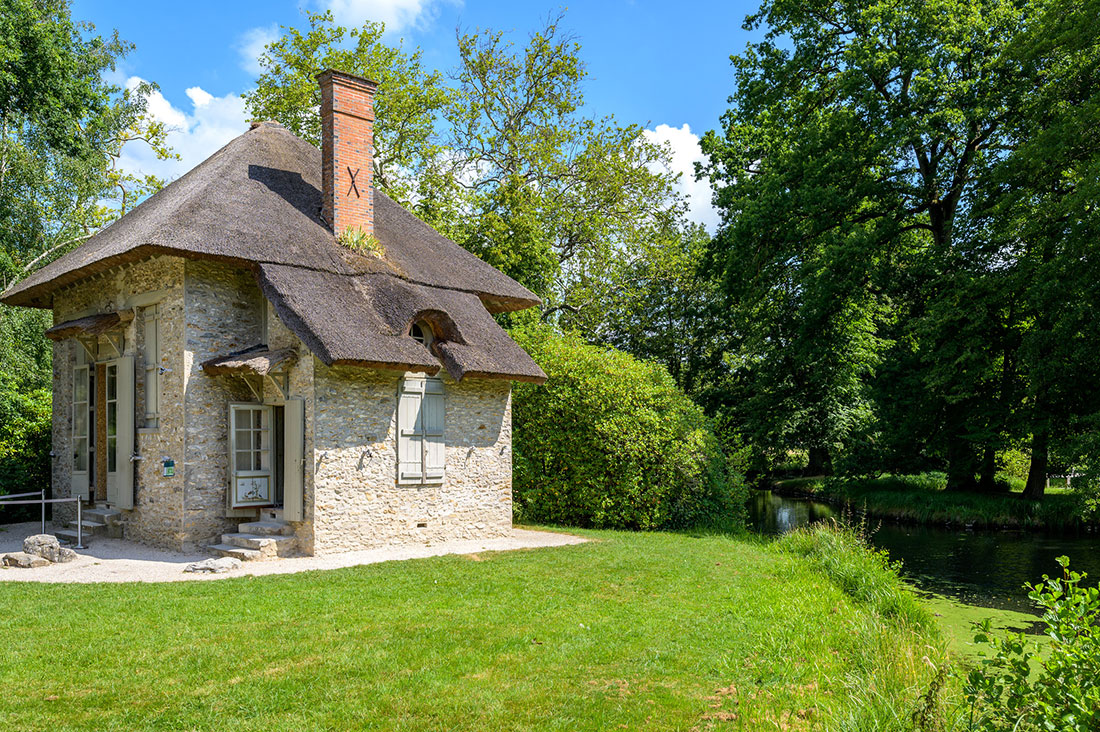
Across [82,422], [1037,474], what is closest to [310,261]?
[82,422]

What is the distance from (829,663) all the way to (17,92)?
21934 mm

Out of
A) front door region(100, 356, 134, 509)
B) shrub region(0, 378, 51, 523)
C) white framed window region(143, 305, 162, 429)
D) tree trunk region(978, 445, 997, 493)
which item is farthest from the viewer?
tree trunk region(978, 445, 997, 493)

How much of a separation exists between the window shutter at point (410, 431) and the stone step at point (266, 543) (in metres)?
1.86

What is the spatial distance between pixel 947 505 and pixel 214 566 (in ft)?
57.3

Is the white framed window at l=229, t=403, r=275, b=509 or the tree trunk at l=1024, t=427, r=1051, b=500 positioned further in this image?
the tree trunk at l=1024, t=427, r=1051, b=500

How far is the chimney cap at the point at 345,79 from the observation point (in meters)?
13.2

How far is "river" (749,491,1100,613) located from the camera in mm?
11602

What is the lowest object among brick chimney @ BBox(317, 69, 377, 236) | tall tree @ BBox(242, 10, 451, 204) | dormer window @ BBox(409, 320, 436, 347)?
dormer window @ BBox(409, 320, 436, 347)

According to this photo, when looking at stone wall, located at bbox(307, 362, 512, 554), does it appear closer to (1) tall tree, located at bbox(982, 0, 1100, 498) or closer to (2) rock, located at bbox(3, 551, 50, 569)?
(2) rock, located at bbox(3, 551, 50, 569)

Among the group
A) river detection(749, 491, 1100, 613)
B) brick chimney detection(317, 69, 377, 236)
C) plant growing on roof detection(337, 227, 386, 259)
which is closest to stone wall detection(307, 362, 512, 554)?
plant growing on roof detection(337, 227, 386, 259)

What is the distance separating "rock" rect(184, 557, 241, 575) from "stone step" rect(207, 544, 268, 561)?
54cm

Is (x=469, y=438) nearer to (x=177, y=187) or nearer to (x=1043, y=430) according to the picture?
(x=177, y=187)

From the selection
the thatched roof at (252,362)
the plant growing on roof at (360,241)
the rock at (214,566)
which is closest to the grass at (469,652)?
the rock at (214,566)

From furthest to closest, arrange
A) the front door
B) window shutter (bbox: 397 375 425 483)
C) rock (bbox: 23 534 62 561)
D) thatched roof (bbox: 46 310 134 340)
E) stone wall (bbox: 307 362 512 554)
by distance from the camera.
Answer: thatched roof (bbox: 46 310 134 340)
the front door
window shutter (bbox: 397 375 425 483)
stone wall (bbox: 307 362 512 554)
rock (bbox: 23 534 62 561)
